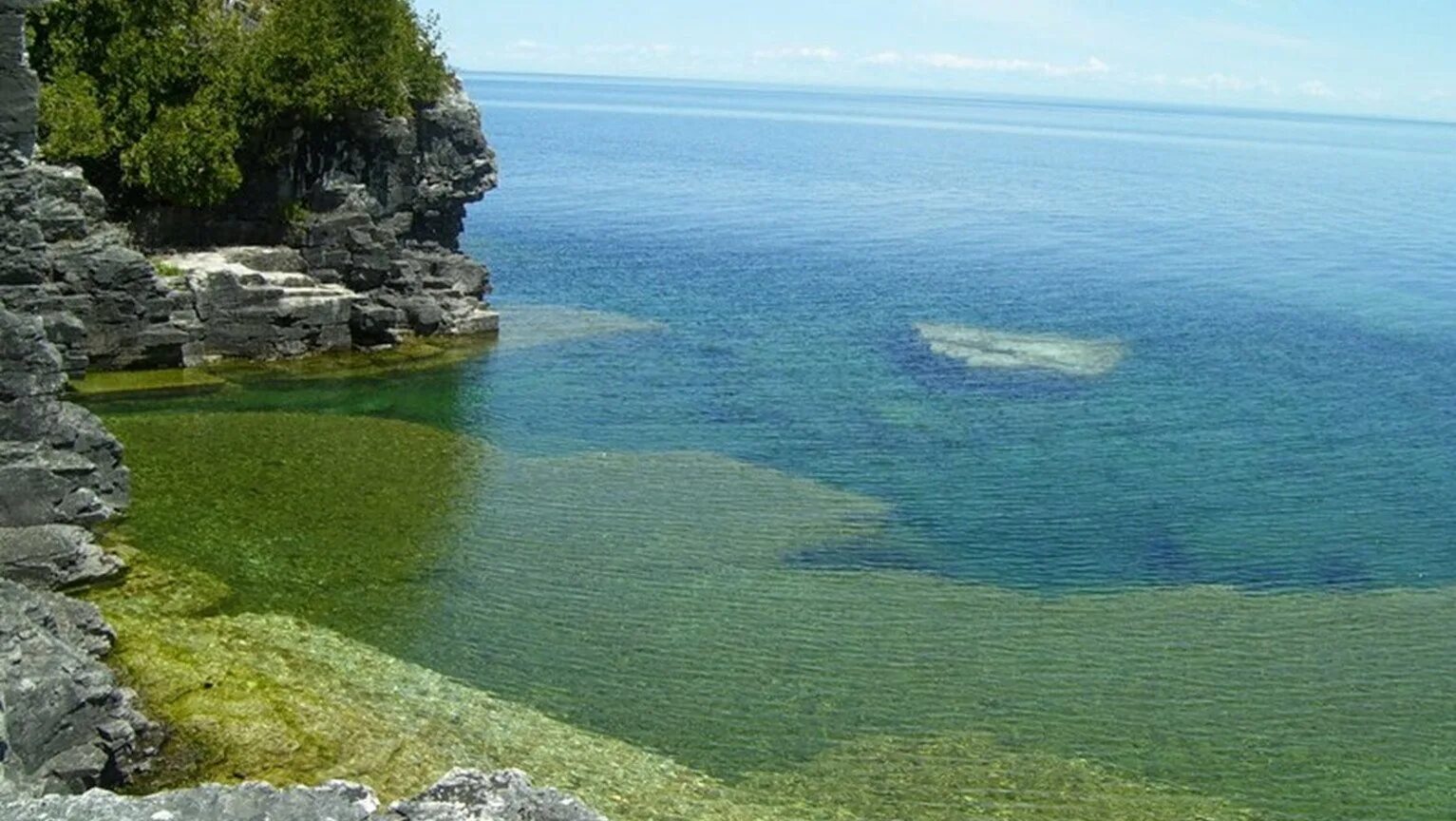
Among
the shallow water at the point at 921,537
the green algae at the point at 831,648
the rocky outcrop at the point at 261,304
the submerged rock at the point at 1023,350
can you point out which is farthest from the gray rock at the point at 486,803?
the submerged rock at the point at 1023,350

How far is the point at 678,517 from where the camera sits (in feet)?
139

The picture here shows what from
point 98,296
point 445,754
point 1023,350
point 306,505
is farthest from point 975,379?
point 445,754

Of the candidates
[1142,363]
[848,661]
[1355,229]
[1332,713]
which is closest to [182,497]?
[848,661]

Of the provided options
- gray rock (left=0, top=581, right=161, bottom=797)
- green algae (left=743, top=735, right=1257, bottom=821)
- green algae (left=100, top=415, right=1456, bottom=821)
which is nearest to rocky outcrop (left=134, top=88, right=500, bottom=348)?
green algae (left=100, top=415, right=1456, bottom=821)

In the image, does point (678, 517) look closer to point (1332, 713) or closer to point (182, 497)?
point (182, 497)

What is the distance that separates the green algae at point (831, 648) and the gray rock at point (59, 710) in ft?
17.1

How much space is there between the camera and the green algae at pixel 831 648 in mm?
Answer: 28344

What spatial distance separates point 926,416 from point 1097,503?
36.1ft

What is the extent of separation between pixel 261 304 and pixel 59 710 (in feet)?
124

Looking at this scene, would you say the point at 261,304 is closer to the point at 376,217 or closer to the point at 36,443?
the point at 376,217

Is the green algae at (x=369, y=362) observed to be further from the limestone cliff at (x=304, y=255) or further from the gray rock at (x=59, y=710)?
the gray rock at (x=59, y=710)

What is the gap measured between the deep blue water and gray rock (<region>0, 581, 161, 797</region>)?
18688 millimetres

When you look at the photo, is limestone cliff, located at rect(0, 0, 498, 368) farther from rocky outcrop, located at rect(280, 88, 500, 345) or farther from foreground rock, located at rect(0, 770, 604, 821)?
foreground rock, located at rect(0, 770, 604, 821)

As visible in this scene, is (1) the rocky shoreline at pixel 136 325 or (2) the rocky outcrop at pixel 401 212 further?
(2) the rocky outcrop at pixel 401 212
